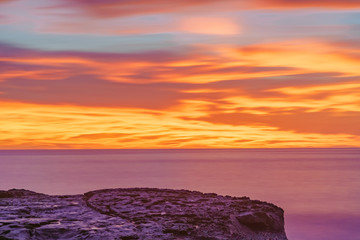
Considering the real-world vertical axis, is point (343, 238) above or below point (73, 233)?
above

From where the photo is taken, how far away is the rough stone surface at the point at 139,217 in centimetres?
1205

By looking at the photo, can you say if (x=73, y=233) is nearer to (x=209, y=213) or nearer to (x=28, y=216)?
(x=28, y=216)

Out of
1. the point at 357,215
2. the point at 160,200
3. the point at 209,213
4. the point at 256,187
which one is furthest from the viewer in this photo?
the point at 256,187

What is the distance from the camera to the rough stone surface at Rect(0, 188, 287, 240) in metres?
12.0

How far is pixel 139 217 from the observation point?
44.5 feet

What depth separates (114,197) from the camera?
17.1m

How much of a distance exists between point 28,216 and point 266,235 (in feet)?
23.2

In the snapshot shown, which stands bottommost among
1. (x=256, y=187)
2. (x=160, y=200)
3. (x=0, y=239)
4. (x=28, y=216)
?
(x=0, y=239)

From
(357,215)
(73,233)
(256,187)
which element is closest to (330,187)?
(256,187)

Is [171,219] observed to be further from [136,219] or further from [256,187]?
[256,187]

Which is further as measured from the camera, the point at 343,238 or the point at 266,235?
the point at 343,238

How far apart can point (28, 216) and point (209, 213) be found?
536 cm

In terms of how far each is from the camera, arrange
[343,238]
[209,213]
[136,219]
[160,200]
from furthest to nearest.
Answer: [343,238]
[160,200]
[209,213]
[136,219]

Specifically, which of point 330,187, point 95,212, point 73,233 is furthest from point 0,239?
point 330,187
